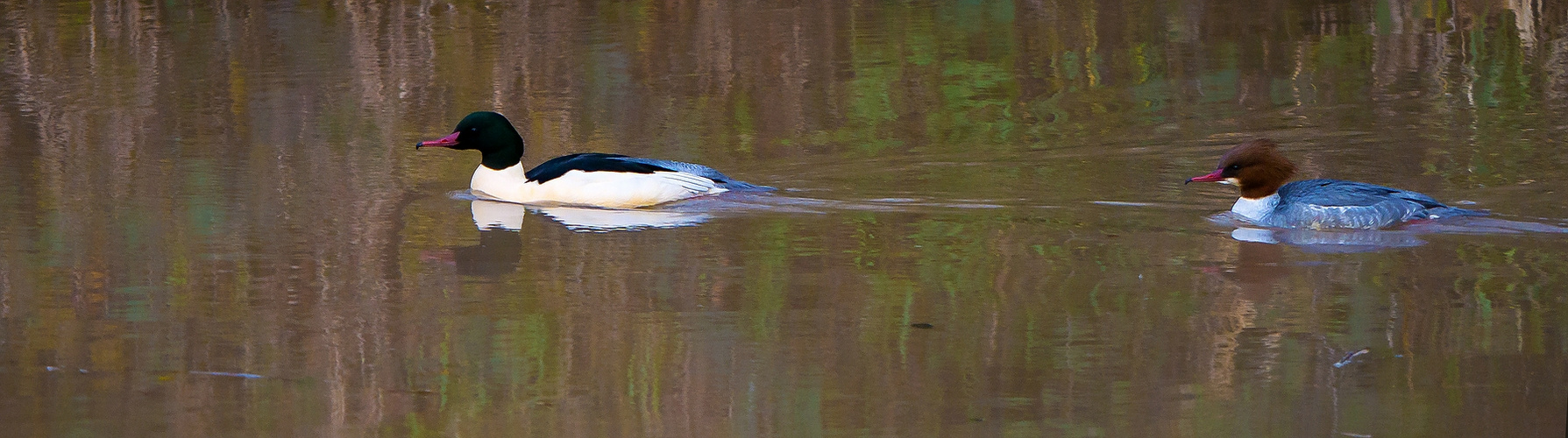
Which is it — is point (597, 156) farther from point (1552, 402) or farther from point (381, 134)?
point (1552, 402)

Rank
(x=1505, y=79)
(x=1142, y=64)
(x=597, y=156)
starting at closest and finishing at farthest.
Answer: (x=597, y=156)
(x=1505, y=79)
(x=1142, y=64)

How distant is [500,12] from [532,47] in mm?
2324

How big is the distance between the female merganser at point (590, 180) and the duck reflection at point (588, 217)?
0.07m

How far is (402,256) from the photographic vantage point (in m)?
7.46

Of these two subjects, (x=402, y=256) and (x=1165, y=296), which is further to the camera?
(x=402, y=256)

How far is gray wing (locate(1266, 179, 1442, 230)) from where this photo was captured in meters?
7.75

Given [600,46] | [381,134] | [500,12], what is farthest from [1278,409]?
[500,12]

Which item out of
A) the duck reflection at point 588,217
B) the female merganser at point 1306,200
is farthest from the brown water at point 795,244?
the female merganser at point 1306,200

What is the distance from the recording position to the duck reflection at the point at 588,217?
826 cm

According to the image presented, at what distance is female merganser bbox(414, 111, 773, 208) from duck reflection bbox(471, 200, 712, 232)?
7 cm

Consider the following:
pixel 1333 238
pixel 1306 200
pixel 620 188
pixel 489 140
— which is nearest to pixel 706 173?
pixel 620 188

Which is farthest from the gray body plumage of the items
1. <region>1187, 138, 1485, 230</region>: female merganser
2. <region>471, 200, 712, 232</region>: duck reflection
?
<region>471, 200, 712, 232</region>: duck reflection

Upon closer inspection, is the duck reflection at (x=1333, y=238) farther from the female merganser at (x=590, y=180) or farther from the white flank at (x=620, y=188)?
the white flank at (x=620, y=188)

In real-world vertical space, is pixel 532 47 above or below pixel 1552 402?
above
